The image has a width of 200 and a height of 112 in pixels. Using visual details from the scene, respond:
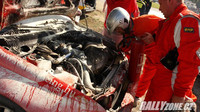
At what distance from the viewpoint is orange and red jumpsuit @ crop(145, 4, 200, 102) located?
188 cm

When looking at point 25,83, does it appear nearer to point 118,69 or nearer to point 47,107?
point 47,107

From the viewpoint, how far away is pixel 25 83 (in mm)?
1669

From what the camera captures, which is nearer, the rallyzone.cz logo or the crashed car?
the crashed car

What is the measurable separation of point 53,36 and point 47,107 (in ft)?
3.96

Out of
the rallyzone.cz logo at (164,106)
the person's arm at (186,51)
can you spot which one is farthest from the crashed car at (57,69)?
the person's arm at (186,51)

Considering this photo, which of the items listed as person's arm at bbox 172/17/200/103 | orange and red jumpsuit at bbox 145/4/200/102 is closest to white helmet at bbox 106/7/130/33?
orange and red jumpsuit at bbox 145/4/200/102

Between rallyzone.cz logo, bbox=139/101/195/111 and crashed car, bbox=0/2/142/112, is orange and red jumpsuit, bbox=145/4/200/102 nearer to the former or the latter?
rallyzone.cz logo, bbox=139/101/195/111

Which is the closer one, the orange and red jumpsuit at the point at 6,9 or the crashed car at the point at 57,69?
the crashed car at the point at 57,69

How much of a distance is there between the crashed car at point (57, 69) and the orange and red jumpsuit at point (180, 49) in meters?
0.53

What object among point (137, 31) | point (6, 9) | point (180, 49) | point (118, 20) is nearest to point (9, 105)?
point (6, 9)

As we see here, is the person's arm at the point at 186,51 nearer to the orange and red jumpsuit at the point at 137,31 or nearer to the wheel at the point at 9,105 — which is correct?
the orange and red jumpsuit at the point at 137,31

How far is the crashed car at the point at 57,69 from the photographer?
162 cm

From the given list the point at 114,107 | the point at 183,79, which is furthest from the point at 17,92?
the point at 183,79

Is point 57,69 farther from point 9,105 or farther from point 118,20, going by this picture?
point 118,20
